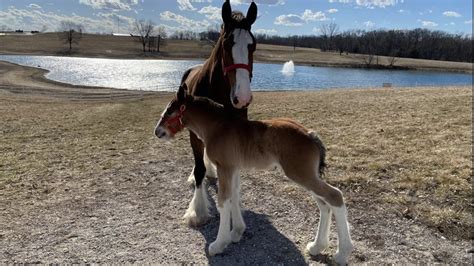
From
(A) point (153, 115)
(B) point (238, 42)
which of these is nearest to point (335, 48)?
(A) point (153, 115)

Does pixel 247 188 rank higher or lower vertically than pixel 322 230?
lower

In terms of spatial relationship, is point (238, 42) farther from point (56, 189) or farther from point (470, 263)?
point (56, 189)

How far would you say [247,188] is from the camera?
6695mm

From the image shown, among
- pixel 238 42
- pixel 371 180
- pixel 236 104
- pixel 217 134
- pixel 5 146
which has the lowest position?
pixel 5 146

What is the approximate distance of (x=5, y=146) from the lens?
402 inches

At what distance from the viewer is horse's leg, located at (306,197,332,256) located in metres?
4.36

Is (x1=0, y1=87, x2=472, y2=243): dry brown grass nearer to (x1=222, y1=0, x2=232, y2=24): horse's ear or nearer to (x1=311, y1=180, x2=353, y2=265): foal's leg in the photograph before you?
(x1=311, y1=180, x2=353, y2=265): foal's leg

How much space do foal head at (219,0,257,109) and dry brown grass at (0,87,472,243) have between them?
2747 mm

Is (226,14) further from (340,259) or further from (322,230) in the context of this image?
(340,259)

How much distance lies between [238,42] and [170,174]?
12.6 ft

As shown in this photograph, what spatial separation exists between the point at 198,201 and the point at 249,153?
1663 mm

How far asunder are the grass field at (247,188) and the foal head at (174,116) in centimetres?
138

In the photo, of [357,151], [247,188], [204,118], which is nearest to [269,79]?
[357,151]

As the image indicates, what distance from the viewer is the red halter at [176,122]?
4.70 m
